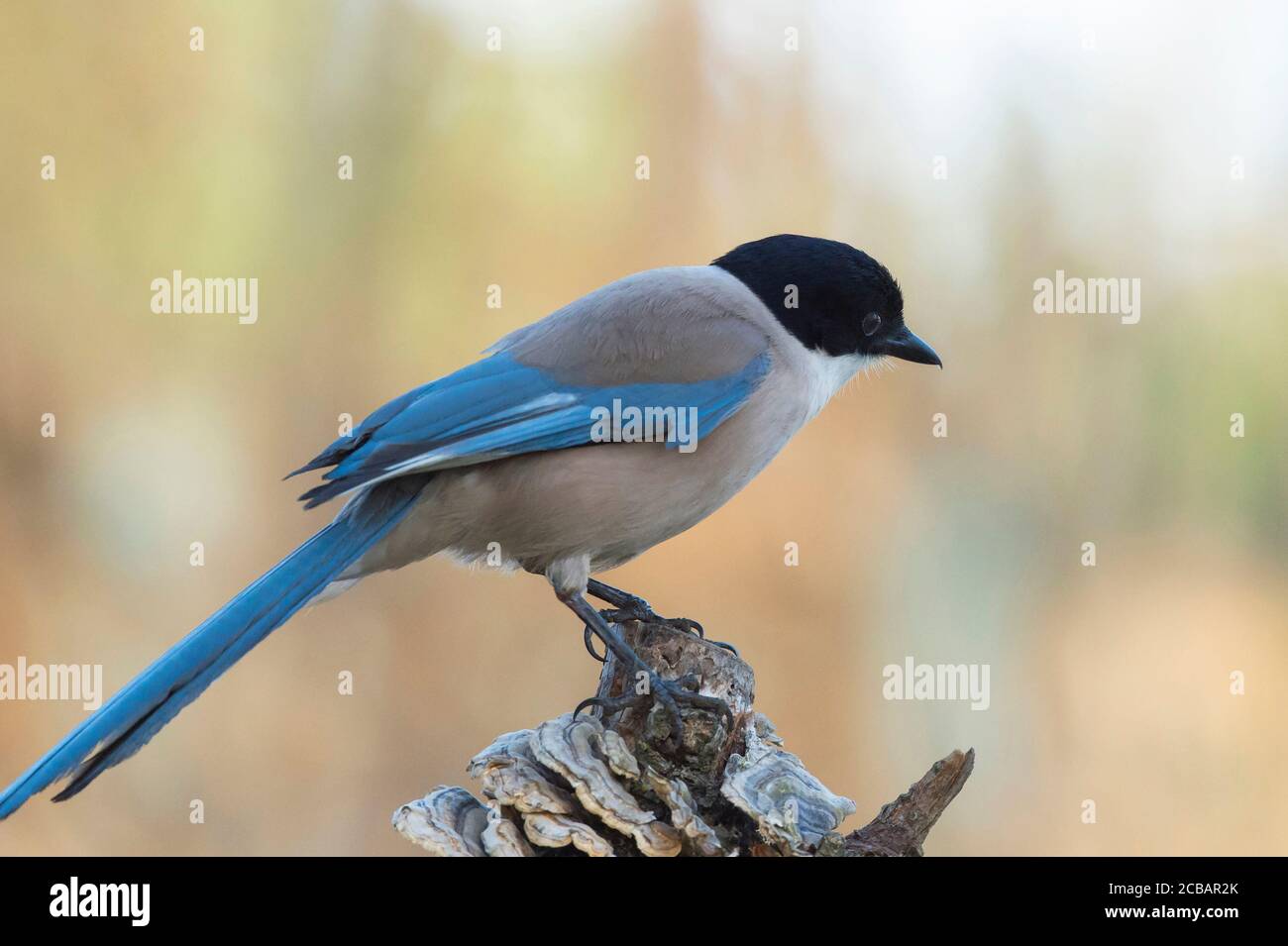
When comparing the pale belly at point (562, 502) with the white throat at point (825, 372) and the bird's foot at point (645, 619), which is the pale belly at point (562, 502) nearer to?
the bird's foot at point (645, 619)

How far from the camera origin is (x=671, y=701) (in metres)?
3.16

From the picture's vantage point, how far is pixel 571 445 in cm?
363

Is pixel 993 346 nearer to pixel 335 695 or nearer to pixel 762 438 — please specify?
pixel 762 438

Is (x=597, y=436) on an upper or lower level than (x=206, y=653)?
upper

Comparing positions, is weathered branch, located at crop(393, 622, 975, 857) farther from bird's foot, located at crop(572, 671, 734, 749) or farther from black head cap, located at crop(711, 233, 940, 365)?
black head cap, located at crop(711, 233, 940, 365)

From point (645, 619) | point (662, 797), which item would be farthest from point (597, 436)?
point (662, 797)

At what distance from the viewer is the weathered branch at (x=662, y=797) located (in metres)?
2.89

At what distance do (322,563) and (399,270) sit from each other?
2.44 m

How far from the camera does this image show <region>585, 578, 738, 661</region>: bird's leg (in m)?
3.78

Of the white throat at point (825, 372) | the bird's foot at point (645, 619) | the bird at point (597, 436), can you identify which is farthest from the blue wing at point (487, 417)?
the bird's foot at point (645, 619)

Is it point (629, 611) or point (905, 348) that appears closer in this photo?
point (629, 611)

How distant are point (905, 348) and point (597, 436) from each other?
117 centimetres

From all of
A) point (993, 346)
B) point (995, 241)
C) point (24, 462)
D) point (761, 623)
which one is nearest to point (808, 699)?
point (761, 623)

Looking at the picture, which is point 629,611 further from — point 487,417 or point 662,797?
point 662,797
